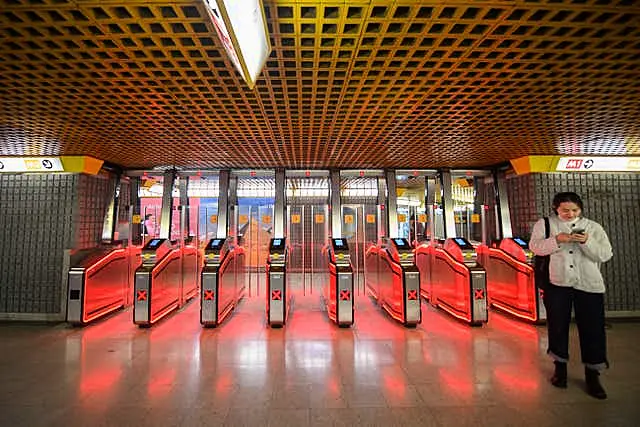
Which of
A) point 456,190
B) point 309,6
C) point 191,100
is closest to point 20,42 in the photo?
point 191,100

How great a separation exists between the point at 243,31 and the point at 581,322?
10.8ft

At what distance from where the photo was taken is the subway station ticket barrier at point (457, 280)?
459 centimetres

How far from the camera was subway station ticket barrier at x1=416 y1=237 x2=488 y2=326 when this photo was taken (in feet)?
15.1

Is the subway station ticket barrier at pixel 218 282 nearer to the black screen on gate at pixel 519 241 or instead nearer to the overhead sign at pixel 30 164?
the overhead sign at pixel 30 164

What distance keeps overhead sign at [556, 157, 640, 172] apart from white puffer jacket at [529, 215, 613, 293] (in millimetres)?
2741

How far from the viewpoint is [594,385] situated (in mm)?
2582

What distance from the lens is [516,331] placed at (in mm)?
4359

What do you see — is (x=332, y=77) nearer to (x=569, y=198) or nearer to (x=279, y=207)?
(x=569, y=198)

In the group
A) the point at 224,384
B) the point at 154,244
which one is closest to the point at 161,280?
the point at 154,244

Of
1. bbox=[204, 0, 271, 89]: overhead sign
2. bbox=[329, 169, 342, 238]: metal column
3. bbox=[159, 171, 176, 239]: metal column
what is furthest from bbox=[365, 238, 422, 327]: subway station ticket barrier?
bbox=[159, 171, 176, 239]: metal column

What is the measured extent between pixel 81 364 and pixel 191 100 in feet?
9.36

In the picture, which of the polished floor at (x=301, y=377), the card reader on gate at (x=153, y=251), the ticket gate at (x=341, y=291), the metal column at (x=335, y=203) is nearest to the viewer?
the polished floor at (x=301, y=377)

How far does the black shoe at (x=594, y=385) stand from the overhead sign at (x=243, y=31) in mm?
3339

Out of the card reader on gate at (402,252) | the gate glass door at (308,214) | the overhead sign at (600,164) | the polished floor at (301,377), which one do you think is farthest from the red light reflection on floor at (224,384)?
the gate glass door at (308,214)
